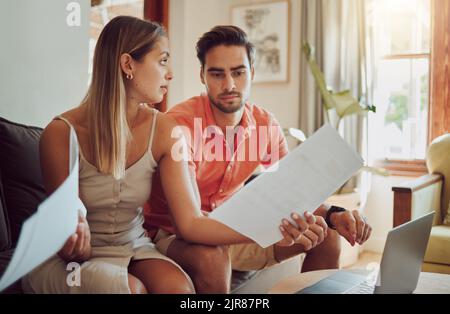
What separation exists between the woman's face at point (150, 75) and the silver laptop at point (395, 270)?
0.64 meters

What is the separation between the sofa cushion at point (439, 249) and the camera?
2.16 metres

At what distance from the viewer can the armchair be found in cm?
218

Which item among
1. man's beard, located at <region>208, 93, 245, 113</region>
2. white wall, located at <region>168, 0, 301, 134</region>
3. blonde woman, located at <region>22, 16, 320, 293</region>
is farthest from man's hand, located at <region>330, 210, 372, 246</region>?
white wall, located at <region>168, 0, 301, 134</region>

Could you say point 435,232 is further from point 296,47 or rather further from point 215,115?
point 296,47

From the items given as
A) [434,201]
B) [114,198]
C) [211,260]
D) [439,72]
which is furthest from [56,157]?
[439,72]

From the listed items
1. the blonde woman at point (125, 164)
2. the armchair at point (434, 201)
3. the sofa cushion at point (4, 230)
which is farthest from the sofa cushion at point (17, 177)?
the armchair at point (434, 201)

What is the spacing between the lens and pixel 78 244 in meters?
1.00

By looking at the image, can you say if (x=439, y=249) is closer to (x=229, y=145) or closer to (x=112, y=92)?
(x=229, y=145)

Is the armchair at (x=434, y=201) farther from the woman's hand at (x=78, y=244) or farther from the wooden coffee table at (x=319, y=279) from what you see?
the woman's hand at (x=78, y=244)

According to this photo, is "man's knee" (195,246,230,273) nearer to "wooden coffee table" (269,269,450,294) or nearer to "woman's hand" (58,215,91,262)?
"wooden coffee table" (269,269,450,294)

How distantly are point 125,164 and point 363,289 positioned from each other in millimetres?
663

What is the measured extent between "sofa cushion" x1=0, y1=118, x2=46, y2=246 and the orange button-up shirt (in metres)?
0.35

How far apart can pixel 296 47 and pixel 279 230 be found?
9.12ft

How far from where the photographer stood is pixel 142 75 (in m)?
1.32
